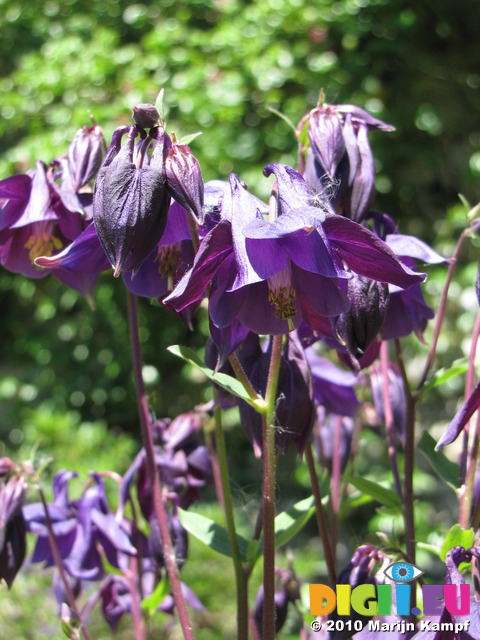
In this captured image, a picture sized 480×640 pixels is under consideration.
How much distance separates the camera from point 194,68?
311 cm

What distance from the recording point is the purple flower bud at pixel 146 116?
2.08 ft

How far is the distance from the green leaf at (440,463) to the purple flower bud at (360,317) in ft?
0.96

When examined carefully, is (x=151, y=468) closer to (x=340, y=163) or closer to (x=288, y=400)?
(x=288, y=400)

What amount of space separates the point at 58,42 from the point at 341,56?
1378mm

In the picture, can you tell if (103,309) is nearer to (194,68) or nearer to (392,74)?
→ (194,68)

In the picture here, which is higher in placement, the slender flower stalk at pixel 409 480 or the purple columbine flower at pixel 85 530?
the slender flower stalk at pixel 409 480

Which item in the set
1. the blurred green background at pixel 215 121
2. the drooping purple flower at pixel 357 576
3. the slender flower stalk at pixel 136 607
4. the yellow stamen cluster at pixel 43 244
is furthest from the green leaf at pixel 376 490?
the blurred green background at pixel 215 121

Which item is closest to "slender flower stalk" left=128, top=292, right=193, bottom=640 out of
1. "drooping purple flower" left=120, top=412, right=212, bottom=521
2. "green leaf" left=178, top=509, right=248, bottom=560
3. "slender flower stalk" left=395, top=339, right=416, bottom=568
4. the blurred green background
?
"green leaf" left=178, top=509, right=248, bottom=560

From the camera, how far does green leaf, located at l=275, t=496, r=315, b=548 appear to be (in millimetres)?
856

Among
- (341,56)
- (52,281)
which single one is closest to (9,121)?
(52,281)

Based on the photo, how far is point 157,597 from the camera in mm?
943

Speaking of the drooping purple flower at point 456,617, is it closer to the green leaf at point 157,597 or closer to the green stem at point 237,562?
the green stem at point 237,562

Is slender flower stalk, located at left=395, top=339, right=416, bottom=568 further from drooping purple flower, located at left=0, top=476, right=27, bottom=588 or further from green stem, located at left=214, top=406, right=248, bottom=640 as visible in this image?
drooping purple flower, located at left=0, top=476, right=27, bottom=588

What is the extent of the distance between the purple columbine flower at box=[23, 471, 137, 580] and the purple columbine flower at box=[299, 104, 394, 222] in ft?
1.83
